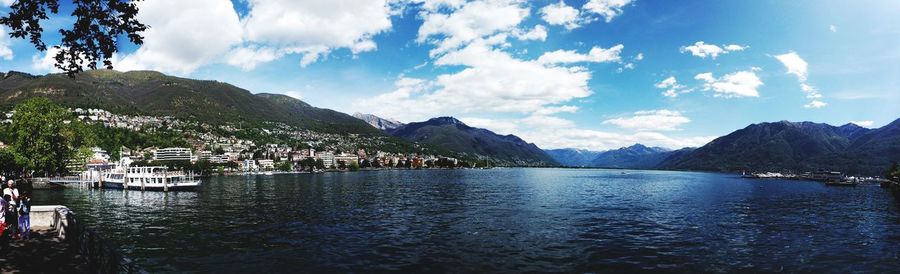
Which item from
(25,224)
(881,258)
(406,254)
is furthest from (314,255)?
(881,258)

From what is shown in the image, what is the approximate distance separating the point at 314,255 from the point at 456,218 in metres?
23.3

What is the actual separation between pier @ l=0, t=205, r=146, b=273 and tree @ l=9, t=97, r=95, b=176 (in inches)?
3966

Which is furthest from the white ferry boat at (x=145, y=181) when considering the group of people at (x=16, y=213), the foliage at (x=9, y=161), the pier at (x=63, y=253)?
the group of people at (x=16, y=213)

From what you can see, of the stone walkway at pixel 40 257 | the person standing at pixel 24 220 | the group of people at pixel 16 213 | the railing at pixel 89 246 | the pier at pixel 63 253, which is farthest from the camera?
the person standing at pixel 24 220

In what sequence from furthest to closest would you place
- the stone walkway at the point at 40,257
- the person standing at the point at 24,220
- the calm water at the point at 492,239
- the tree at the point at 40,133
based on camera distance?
the tree at the point at 40,133
the calm water at the point at 492,239
the person standing at the point at 24,220
the stone walkway at the point at 40,257

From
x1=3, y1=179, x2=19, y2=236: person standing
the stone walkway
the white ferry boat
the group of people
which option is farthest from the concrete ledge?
the white ferry boat

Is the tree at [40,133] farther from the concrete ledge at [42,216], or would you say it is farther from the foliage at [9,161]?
the concrete ledge at [42,216]

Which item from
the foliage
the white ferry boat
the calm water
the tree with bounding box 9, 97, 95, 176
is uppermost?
the tree with bounding box 9, 97, 95, 176

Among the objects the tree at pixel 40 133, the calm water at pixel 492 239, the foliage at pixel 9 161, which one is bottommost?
the calm water at pixel 492 239

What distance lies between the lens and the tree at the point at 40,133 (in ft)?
335

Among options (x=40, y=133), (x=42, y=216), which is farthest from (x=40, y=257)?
(x=40, y=133)

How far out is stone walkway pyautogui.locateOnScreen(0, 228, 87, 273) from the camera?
61.0ft

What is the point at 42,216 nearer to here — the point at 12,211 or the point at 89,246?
the point at 12,211

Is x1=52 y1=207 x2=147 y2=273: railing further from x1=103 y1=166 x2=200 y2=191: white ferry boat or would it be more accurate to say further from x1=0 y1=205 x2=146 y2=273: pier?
x1=103 y1=166 x2=200 y2=191: white ferry boat
